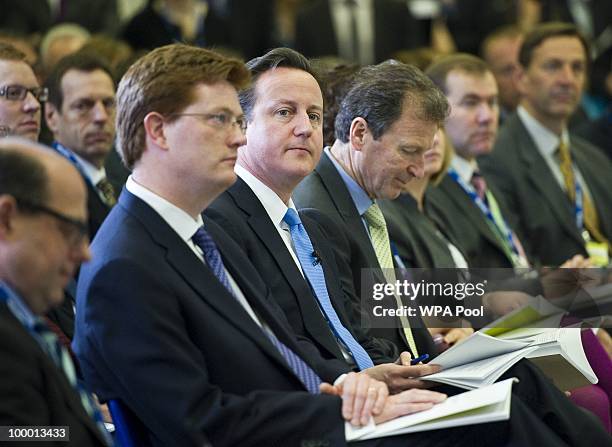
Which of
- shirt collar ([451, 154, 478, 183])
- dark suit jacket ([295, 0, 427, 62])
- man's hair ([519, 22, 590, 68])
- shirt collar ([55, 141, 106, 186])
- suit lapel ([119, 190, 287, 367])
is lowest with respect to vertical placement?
suit lapel ([119, 190, 287, 367])

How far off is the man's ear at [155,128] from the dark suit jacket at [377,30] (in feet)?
19.1

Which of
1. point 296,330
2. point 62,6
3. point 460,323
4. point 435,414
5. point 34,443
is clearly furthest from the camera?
point 62,6

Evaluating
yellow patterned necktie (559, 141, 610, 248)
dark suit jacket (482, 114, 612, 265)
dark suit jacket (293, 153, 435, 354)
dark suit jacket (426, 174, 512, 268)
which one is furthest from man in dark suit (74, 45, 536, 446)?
yellow patterned necktie (559, 141, 610, 248)

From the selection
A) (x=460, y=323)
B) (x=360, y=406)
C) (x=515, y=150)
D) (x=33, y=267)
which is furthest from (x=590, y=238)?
(x=33, y=267)

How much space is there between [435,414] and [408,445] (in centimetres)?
12

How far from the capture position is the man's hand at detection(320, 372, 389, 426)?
271 cm

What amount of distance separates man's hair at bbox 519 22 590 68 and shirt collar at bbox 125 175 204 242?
4.10 m

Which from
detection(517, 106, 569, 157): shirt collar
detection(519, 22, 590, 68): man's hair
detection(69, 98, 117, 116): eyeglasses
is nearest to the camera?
detection(69, 98, 117, 116): eyeglasses

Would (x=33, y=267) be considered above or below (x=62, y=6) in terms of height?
below

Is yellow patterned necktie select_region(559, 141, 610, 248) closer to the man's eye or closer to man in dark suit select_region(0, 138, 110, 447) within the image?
the man's eye

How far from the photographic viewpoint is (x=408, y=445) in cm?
268

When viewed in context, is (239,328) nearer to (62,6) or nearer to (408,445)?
(408,445)

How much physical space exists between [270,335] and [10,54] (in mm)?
1860

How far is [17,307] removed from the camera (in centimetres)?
229
